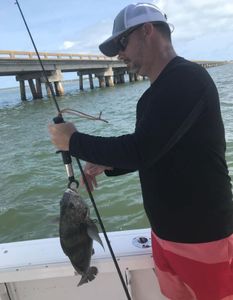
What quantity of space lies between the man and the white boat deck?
0.40 meters

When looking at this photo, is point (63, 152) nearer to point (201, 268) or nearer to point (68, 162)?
point (68, 162)

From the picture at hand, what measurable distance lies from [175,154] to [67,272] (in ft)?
3.35

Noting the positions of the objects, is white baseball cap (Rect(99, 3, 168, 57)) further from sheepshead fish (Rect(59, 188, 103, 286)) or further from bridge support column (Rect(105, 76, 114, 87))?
bridge support column (Rect(105, 76, 114, 87))

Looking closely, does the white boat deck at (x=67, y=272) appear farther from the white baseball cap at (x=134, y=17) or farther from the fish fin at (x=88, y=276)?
the white baseball cap at (x=134, y=17)

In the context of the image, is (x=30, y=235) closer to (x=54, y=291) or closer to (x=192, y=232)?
(x=54, y=291)

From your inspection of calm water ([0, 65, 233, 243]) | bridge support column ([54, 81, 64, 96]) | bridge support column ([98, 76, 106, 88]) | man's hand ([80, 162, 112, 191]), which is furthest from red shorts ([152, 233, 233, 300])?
bridge support column ([98, 76, 106, 88])

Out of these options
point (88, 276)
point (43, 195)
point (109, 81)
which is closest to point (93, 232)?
point (88, 276)

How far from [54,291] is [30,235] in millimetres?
3793

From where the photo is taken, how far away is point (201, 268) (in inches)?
76.9

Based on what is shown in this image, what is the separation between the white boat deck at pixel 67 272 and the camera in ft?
7.87

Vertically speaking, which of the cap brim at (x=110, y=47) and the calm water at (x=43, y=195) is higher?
the cap brim at (x=110, y=47)

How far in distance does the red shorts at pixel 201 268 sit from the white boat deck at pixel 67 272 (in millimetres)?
361

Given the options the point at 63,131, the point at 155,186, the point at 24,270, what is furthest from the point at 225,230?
the point at 24,270

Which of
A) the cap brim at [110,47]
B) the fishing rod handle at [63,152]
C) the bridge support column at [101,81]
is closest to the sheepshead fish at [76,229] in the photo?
the fishing rod handle at [63,152]
